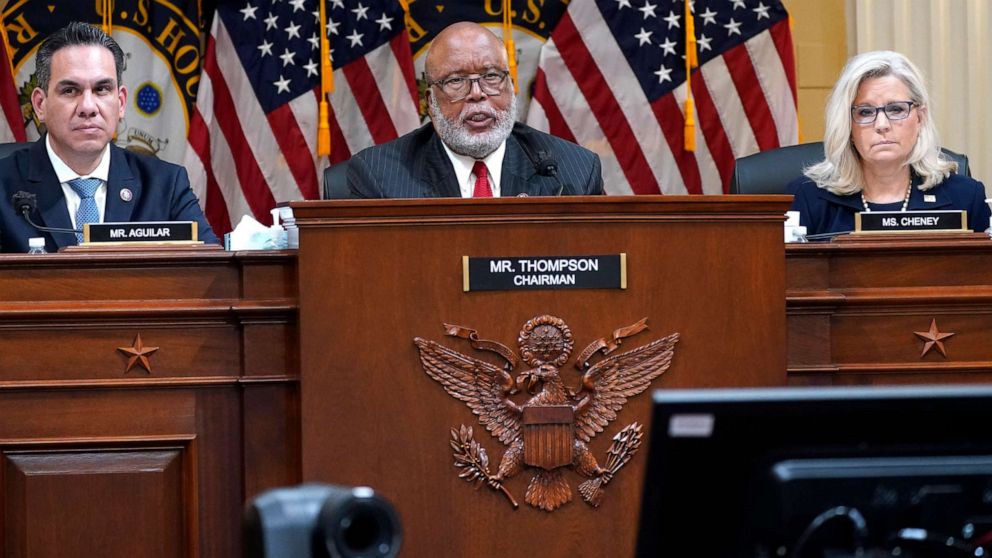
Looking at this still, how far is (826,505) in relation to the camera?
3.98 feet

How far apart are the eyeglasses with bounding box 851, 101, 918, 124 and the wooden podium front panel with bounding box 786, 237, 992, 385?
117 cm

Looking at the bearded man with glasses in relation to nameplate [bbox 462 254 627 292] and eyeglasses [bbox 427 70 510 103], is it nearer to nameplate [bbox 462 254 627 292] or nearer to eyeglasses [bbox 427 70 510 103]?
eyeglasses [bbox 427 70 510 103]

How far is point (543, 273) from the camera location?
8.79 ft

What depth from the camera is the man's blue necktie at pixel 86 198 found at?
3757 millimetres

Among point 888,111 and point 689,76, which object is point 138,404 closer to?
point 888,111

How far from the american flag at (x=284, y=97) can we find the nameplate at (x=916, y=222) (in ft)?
8.77

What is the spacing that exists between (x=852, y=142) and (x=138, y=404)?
234 cm

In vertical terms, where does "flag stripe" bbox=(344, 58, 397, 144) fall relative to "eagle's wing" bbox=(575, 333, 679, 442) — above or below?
above

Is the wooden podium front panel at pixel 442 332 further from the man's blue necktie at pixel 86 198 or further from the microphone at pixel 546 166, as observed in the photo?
the man's blue necktie at pixel 86 198

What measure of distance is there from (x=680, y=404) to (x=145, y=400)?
188 centimetres

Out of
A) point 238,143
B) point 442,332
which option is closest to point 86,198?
point 442,332

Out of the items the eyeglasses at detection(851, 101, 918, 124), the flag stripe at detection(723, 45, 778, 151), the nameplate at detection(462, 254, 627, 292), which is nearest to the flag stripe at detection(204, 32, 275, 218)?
the flag stripe at detection(723, 45, 778, 151)

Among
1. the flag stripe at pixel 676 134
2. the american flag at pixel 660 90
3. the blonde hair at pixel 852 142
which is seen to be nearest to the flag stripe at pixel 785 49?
the american flag at pixel 660 90

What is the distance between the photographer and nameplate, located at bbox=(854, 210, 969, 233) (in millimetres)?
3059
